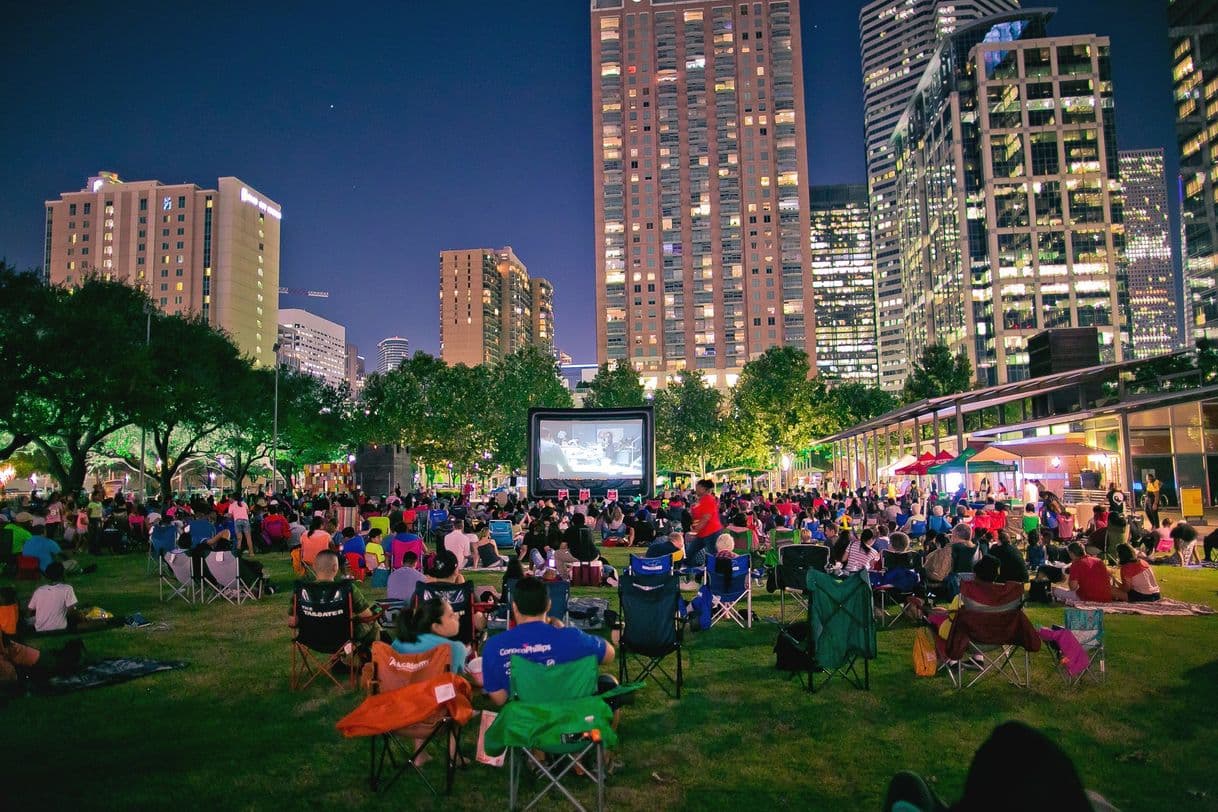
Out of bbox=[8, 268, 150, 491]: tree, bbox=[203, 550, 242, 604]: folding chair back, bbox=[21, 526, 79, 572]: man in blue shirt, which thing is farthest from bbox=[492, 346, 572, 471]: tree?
bbox=[203, 550, 242, 604]: folding chair back

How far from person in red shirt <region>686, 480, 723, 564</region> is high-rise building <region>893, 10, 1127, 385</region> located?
92.4 m

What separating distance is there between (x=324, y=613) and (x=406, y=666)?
2.18m

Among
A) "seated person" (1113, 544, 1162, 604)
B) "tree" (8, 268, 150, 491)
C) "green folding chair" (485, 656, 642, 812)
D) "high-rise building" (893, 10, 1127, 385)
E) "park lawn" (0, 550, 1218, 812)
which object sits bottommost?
"park lawn" (0, 550, 1218, 812)

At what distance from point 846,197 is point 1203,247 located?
371ft

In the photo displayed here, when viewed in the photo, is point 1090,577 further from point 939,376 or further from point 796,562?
point 939,376

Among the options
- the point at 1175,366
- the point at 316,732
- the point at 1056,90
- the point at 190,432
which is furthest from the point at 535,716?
the point at 1056,90

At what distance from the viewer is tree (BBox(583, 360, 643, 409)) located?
75.8 meters

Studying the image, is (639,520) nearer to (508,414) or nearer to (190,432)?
(190,432)

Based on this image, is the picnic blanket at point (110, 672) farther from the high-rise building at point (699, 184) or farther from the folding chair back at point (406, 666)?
the high-rise building at point (699, 184)

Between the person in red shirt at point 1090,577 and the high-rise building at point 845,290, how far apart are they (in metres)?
177

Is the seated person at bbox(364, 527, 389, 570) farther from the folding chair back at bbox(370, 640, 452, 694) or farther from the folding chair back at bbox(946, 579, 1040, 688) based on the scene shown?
the folding chair back at bbox(946, 579, 1040, 688)

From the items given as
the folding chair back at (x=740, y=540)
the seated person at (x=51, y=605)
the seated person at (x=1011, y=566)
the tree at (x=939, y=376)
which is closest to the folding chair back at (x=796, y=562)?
the seated person at (x=1011, y=566)

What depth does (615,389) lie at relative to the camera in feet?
250

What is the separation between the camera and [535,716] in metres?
3.88
